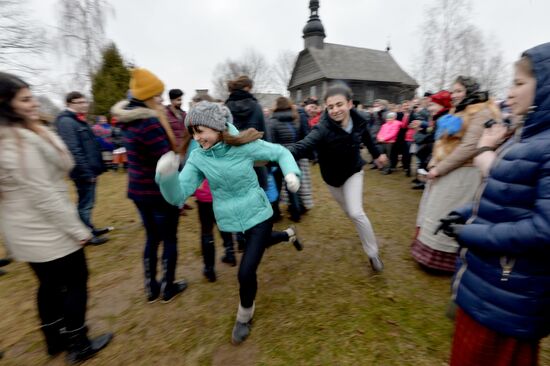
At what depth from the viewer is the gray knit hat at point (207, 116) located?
2.30 metres

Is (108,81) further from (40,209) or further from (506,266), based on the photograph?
(506,266)

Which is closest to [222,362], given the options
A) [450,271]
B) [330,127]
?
[330,127]

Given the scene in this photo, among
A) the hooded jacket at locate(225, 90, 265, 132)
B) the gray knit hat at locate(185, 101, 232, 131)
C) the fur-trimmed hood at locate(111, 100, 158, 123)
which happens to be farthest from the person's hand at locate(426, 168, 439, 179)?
the fur-trimmed hood at locate(111, 100, 158, 123)

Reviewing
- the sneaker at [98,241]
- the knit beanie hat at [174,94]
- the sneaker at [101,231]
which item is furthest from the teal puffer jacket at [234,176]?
the sneaker at [101,231]

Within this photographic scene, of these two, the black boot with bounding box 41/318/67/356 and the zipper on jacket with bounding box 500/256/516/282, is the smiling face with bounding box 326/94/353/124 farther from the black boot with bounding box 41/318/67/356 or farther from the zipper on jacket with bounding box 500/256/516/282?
the black boot with bounding box 41/318/67/356

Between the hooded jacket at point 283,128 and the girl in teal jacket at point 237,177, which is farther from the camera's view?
the hooded jacket at point 283,128

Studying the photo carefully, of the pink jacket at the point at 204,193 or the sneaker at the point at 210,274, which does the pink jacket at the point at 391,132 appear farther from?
the sneaker at the point at 210,274

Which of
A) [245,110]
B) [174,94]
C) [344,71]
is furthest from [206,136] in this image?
[344,71]

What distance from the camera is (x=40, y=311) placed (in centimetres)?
240

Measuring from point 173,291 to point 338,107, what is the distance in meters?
2.70

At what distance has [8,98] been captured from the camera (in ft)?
6.40

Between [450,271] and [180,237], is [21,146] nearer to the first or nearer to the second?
[180,237]

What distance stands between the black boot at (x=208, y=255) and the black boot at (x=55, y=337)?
4.76 ft

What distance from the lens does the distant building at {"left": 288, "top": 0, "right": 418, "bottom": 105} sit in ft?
109
